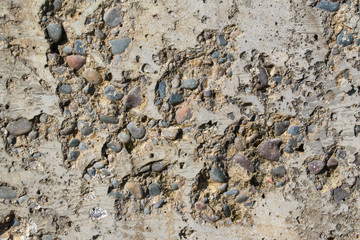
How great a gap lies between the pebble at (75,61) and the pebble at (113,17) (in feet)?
0.68

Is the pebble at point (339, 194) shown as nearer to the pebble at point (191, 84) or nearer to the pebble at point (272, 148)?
the pebble at point (272, 148)

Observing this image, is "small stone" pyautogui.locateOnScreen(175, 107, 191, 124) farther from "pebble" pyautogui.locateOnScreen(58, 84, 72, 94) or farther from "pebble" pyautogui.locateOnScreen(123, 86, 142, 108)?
"pebble" pyautogui.locateOnScreen(58, 84, 72, 94)

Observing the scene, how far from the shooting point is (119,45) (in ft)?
5.50

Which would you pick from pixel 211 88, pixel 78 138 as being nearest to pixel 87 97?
pixel 78 138

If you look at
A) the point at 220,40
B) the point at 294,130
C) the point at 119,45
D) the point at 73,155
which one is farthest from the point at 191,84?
the point at 73,155

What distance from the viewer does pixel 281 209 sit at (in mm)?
1657

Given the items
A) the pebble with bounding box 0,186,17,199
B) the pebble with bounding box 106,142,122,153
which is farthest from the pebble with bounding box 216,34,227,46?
the pebble with bounding box 0,186,17,199

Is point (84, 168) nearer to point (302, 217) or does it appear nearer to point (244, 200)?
point (244, 200)

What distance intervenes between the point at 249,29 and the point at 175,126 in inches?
22.1

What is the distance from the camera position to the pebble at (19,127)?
5.52 feet

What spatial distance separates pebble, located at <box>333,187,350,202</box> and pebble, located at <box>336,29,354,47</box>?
2.15 feet

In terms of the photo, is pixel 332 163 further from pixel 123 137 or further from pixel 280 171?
pixel 123 137

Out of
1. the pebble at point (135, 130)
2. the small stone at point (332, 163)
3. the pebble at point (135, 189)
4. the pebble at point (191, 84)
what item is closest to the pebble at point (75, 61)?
the pebble at point (135, 130)

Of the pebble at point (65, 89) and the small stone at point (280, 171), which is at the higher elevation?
the pebble at point (65, 89)
